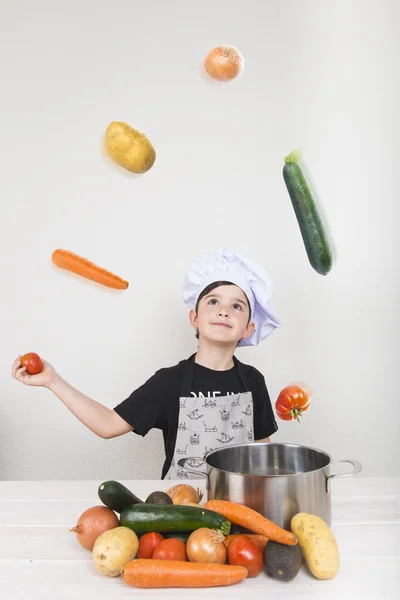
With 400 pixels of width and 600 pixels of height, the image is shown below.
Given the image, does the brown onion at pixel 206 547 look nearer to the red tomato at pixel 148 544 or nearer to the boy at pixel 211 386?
the red tomato at pixel 148 544

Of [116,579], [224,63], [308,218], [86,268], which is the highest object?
[224,63]

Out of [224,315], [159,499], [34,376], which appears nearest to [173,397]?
[224,315]

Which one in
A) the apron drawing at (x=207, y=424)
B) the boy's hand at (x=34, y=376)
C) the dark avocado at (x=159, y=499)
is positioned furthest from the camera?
the apron drawing at (x=207, y=424)

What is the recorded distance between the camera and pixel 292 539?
2.33 feet

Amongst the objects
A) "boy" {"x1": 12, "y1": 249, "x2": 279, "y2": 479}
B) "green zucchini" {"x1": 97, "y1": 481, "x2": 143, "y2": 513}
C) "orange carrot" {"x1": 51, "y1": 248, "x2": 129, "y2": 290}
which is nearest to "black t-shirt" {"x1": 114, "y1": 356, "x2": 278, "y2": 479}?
"boy" {"x1": 12, "y1": 249, "x2": 279, "y2": 479}

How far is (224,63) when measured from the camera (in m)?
1.58

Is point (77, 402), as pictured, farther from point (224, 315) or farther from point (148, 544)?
point (148, 544)

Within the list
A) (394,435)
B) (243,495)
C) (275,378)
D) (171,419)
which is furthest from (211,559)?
(394,435)

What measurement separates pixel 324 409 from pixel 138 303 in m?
0.60

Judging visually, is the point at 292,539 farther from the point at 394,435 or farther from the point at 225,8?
the point at 225,8

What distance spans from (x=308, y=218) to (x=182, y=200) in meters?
0.40

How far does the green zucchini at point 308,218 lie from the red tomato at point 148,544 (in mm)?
960

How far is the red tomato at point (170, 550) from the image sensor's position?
72 centimetres

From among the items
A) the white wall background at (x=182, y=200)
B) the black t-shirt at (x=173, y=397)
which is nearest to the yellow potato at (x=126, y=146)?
the white wall background at (x=182, y=200)
